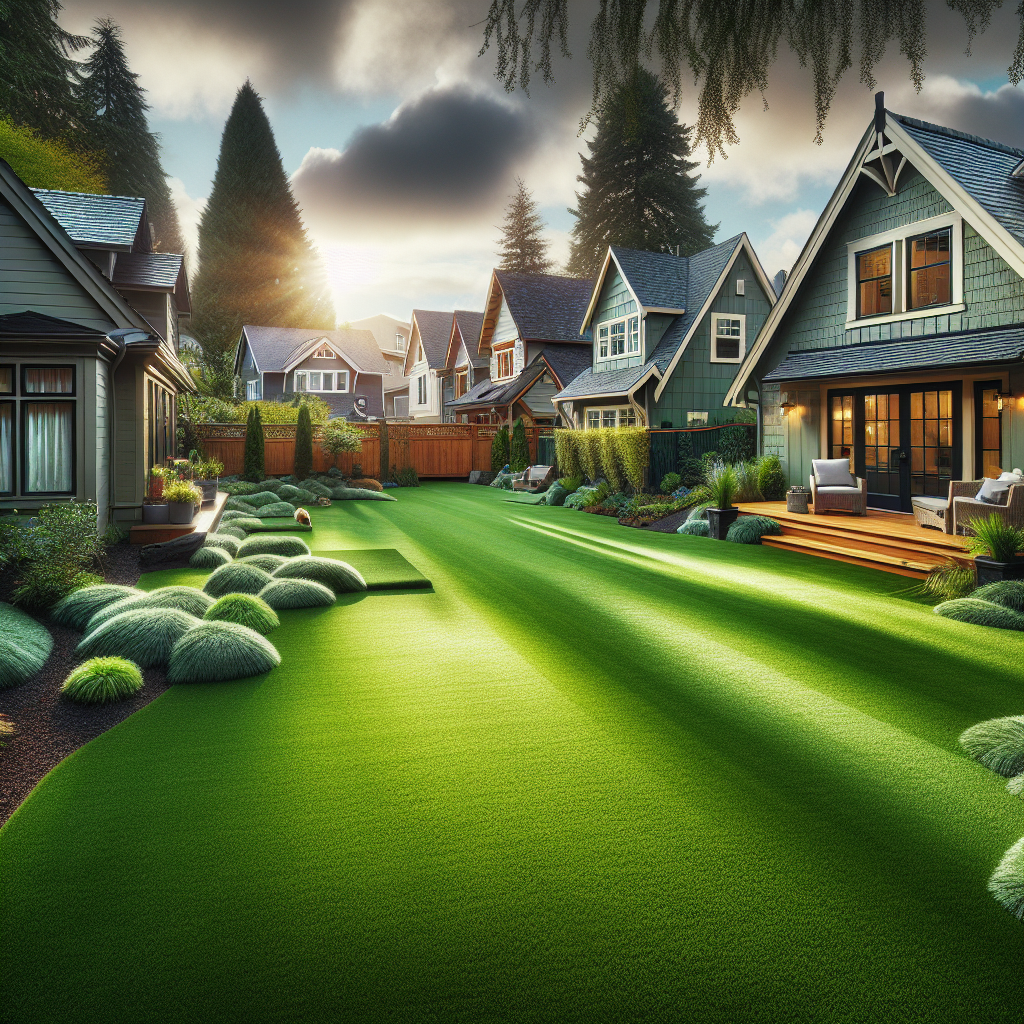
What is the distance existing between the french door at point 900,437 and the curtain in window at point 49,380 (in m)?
12.7

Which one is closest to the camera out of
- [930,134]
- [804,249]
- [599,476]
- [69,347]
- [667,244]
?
[69,347]

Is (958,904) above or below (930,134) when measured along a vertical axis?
below

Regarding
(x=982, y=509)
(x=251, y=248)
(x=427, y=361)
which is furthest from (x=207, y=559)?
(x=251, y=248)

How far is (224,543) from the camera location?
10852 mm

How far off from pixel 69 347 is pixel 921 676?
34.9 feet

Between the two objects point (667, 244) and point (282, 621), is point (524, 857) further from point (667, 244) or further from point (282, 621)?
point (667, 244)

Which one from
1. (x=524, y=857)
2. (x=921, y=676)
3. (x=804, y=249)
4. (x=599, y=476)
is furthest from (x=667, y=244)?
(x=524, y=857)

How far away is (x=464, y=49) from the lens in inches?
103

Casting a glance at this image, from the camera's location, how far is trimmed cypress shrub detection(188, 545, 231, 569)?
9.73m

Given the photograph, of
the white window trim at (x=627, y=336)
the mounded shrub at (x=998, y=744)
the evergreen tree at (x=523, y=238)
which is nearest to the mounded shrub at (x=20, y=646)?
the mounded shrub at (x=998, y=744)

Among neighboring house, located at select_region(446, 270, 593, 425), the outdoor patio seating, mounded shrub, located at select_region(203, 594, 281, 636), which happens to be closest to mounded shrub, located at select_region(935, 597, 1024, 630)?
the outdoor patio seating

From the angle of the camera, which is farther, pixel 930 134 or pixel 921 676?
pixel 930 134

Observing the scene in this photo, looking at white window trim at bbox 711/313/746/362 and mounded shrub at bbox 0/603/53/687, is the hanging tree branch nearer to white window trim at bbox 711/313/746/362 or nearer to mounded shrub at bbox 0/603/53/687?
mounded shrub at bbox 0/603/53/687

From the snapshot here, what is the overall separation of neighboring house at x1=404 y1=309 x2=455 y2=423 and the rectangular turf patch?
29832 millimetres
